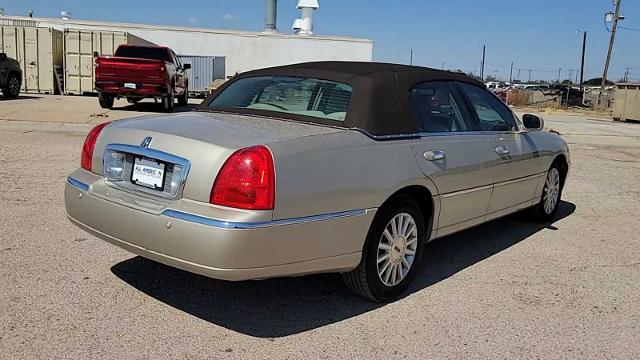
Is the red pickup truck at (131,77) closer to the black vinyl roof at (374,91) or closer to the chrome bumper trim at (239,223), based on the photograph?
the black vinyl roof at (374,91)

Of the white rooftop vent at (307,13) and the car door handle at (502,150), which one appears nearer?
the car door handle at (502,150)

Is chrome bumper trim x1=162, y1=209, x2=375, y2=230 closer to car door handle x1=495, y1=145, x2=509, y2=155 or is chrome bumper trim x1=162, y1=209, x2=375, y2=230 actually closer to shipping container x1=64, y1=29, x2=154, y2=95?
car door handle x1=495, y1=145, x2=509, y2=155

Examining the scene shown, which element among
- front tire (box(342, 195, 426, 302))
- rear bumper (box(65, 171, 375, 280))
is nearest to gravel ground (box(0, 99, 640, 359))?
front tire (box(342, 195, 426, 302))

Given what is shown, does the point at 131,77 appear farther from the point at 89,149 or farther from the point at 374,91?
the point at 374,91

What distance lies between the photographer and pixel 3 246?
4.66 meters

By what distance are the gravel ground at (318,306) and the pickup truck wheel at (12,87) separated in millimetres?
15282

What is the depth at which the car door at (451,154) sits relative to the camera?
4227 millimetres

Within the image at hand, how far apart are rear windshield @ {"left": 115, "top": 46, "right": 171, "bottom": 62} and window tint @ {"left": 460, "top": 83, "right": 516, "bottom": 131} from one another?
13647 millimetres

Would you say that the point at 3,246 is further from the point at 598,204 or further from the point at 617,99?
the point at 617,99

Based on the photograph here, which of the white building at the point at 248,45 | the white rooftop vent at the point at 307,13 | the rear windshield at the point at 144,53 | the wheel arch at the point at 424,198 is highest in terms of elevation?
the white rooftop vent at the point at 307,13

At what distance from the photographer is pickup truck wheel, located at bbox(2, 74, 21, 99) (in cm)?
1911

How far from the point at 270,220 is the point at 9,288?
1.93m

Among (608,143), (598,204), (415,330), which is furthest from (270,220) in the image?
(608,143)

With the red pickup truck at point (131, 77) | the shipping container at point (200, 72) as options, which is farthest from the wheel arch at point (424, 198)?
the shipping container at point (200, 72)
